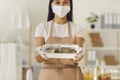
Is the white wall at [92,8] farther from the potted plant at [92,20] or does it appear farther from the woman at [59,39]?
the woman at [59,39]

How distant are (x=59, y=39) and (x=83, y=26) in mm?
3795

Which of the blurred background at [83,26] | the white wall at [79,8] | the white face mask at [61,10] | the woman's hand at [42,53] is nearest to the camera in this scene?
the woman's hand at [42,53]

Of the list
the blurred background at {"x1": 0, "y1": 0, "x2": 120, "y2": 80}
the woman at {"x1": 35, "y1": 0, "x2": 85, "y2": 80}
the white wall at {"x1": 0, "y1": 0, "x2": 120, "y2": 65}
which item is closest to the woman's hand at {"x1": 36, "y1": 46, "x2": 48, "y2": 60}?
the woman at {"x1": 35, "y1": 0, "x2": 85, "y2": 80}

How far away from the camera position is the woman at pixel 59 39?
1434 millimetres

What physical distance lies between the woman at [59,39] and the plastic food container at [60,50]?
0.09ft

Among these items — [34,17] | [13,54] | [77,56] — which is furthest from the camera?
[34,17]

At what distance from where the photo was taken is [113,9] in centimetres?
528

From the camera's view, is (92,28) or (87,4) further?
(87,4)

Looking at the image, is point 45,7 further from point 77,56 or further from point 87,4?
point 77,56

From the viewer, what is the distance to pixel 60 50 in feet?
4.71

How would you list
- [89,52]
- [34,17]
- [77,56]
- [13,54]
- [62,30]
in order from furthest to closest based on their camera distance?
[34,17], [89,52], [13,54], [62,30], [77,56]

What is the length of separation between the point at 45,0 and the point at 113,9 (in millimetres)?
1391

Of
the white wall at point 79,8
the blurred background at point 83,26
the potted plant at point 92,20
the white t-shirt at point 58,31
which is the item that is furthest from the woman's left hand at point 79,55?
the white wall at point 79,8

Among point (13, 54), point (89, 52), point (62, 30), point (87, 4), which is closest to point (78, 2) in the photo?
point (87, 4)
